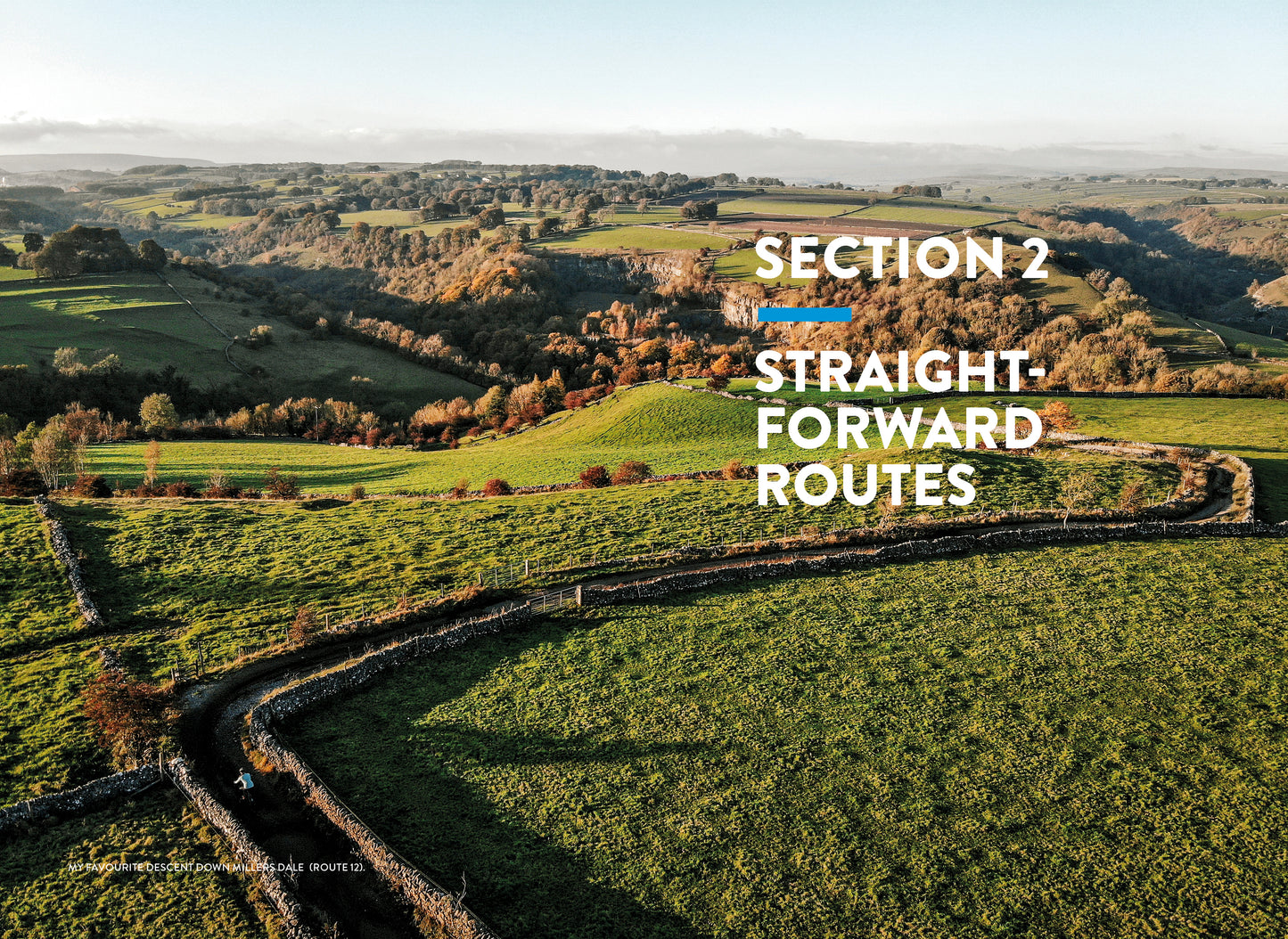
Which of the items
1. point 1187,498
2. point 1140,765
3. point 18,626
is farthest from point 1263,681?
point 18,626

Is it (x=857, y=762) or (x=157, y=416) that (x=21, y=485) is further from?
(x=857, y=762)

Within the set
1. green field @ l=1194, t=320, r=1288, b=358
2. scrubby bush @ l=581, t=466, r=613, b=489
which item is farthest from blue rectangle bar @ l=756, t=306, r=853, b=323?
scrubby bush @ l=581, t=466, r=613, b=489

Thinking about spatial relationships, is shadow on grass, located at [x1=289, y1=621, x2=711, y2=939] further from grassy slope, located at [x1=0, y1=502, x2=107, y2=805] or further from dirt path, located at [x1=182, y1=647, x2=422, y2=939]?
grassy slope, located at [x1=0, y1=502, x2=107, y2=805]

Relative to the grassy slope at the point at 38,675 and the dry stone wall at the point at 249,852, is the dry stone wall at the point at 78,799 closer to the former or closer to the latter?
the dry stone wall at the point at 249,852

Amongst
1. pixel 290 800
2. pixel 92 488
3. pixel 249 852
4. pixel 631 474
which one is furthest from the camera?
pixel 92 488

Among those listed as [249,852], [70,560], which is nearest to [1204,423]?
[249,852]
